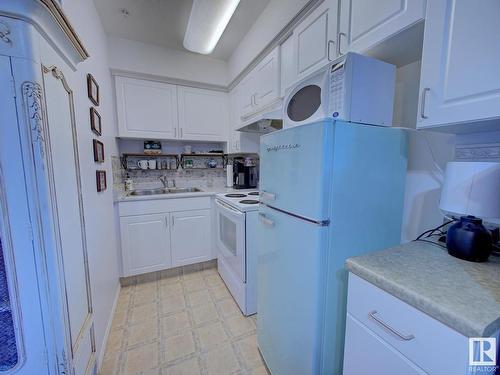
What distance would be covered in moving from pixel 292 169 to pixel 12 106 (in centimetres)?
102

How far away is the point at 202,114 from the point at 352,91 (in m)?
2.12

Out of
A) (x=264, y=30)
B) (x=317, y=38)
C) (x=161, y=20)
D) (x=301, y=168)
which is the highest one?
(x=161, y=20)

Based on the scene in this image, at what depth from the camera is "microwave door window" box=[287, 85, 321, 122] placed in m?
1.01

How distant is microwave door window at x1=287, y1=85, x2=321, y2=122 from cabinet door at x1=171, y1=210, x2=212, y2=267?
5.45 feet

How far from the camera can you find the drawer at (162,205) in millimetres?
2129

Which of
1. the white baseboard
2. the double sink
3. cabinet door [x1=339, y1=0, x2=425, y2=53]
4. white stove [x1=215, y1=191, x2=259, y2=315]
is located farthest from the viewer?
the double sink

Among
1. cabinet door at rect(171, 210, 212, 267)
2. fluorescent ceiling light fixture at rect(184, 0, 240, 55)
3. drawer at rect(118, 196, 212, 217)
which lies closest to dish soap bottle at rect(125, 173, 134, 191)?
drawer at rect(118, 196, 212, 217)

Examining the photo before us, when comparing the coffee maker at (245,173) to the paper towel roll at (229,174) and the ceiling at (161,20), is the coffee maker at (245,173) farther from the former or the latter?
the ceiling at (161,20)

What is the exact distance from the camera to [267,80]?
1880 mm

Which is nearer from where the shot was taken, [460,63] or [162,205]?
[460,63]

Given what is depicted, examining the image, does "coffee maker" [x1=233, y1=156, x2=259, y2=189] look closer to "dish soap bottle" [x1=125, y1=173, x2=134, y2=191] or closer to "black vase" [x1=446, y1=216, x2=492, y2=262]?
"dish soap bottle" [x1=125, y1=173, x2=134, y2=191]

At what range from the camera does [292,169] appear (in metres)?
0.99

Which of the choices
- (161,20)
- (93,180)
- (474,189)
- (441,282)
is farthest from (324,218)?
(161,20)

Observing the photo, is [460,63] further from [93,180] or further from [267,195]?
A: [93,180]
